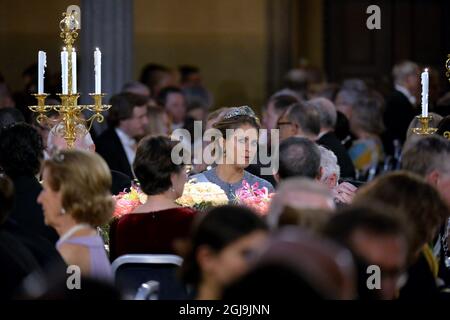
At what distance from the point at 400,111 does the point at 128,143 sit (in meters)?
3.57

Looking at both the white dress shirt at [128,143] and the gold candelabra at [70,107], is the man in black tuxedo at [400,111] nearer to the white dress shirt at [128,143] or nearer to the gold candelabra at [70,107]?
the white dress shirt at [128,143]

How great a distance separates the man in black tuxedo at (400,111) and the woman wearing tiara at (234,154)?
18.8ft

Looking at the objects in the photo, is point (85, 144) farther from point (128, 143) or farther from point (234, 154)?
point (128, 143)

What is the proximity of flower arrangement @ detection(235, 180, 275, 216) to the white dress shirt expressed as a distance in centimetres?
366

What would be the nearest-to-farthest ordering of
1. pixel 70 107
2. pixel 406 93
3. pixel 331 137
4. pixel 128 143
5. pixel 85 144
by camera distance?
pixel 70 107
pixel 85 144
pixel 331 137
pixel 128 143
pixel 406 93

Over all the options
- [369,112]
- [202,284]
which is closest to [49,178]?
[202,284]

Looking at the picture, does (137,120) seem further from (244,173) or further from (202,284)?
(202,284)

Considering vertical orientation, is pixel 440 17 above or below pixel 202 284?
above

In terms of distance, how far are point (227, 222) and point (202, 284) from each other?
0.25m

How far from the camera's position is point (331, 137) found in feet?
33.9

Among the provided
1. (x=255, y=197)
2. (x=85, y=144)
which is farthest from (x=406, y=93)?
(x=255, y=197)

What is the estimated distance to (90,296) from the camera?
3.54m

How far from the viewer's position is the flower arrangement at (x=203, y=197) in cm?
727
